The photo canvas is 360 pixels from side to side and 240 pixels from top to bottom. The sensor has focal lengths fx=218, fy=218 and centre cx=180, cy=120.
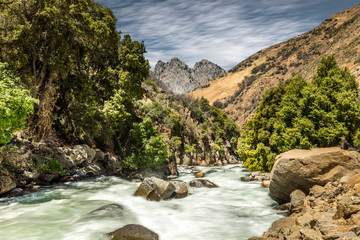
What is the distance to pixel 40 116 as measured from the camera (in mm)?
18734

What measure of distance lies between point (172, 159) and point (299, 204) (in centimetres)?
2114

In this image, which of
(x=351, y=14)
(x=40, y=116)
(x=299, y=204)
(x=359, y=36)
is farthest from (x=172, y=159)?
(x=351, y=14)

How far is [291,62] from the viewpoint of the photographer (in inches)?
4400

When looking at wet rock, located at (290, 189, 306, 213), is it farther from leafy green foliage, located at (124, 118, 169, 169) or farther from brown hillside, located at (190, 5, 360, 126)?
brown hillside, located at (190, 5, 360, 126)

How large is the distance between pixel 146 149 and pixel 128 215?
12.2 m

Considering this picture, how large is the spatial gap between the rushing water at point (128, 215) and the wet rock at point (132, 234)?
529mm

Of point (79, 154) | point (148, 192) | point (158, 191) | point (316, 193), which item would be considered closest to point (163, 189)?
point (158, 191)

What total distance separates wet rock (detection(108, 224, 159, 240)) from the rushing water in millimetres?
529

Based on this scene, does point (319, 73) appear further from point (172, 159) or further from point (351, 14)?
point (351, 14)

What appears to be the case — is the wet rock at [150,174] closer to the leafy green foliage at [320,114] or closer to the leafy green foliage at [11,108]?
the leafy green foliage at [320,114]

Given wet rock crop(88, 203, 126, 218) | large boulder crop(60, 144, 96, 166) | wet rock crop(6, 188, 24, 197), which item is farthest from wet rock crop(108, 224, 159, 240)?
large boulder crop(60, 144, 96, 166)

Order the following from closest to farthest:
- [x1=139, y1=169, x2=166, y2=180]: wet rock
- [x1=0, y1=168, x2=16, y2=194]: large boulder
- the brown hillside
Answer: [x1=0, y1=168, x2=16, y2=194]: large boulder
[x1=139, y1=169, x2=166, y2=180]: wet rock
the brown hillside

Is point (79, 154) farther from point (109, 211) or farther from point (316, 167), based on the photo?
point (316, 167)

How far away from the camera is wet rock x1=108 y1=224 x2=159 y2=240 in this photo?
8.29m
